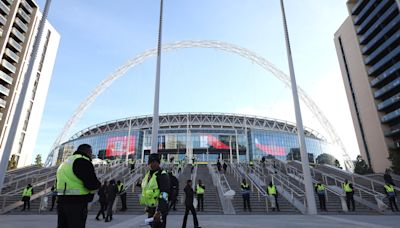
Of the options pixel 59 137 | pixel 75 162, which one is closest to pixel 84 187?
pixel 75 162

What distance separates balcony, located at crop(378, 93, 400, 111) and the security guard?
54.0 meters

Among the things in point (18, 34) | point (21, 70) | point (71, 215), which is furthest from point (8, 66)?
point (71, 215)

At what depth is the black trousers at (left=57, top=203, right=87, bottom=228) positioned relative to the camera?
11.3ft

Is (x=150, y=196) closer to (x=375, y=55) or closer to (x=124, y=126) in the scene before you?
(x=375, y=55)

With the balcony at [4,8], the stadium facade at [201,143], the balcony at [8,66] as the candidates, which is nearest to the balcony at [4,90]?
the balcony at [8,66]

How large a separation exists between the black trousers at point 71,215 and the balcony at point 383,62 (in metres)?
56.8

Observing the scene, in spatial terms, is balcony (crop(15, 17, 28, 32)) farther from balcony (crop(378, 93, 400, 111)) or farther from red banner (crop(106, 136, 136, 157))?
balcony (crop(378, 93, 400, 111))

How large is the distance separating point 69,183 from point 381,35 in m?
60.9

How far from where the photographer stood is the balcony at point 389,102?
44534 mm

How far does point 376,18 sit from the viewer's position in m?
51.2

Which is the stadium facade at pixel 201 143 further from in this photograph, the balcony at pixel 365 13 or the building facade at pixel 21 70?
the balcony at pixel 365 13

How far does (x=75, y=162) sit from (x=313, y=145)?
270 ft

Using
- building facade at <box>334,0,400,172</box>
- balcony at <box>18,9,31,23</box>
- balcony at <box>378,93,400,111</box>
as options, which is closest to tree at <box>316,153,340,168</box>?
building facade at <box>334,0,400,172</box>

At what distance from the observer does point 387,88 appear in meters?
46.7
